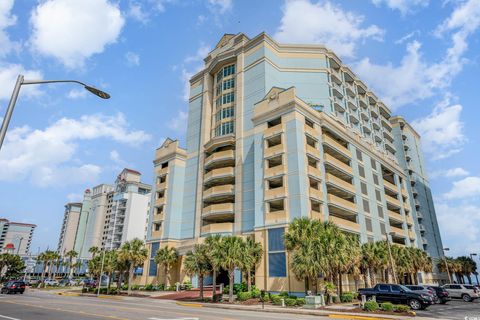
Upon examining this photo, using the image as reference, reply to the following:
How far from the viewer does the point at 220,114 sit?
198ft

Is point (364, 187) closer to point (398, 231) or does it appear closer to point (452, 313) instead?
point (398, 231)

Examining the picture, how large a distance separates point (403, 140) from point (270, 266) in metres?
68.2

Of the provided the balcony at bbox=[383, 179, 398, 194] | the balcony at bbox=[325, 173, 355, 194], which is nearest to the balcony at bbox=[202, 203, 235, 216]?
the balcony at bbox=[325, 173, 355, 194]

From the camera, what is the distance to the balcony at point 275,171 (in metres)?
43.1

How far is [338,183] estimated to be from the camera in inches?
1908

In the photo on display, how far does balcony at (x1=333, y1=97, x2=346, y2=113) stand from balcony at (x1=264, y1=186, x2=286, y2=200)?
26.7 metres

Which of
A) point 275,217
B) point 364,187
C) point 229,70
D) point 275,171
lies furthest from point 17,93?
point 364,187

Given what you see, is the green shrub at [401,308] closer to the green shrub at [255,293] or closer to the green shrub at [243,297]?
the green shrub at [243,297]

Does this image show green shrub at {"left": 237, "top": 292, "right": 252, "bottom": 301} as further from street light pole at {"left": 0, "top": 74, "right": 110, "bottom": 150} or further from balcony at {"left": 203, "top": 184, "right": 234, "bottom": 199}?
street light pole at {"left": 0, "top": 74, "right": 110, "bottom": 150}

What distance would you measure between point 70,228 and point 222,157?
14978cm

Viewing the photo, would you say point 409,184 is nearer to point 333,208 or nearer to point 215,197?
point 333,208

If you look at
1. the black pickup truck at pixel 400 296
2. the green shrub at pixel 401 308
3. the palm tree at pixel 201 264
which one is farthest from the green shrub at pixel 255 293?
the green shrub at pixel 401 308

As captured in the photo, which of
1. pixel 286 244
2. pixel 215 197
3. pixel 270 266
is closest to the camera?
pixel 286 244

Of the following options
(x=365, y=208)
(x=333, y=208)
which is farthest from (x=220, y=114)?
(x=365, y=208)
